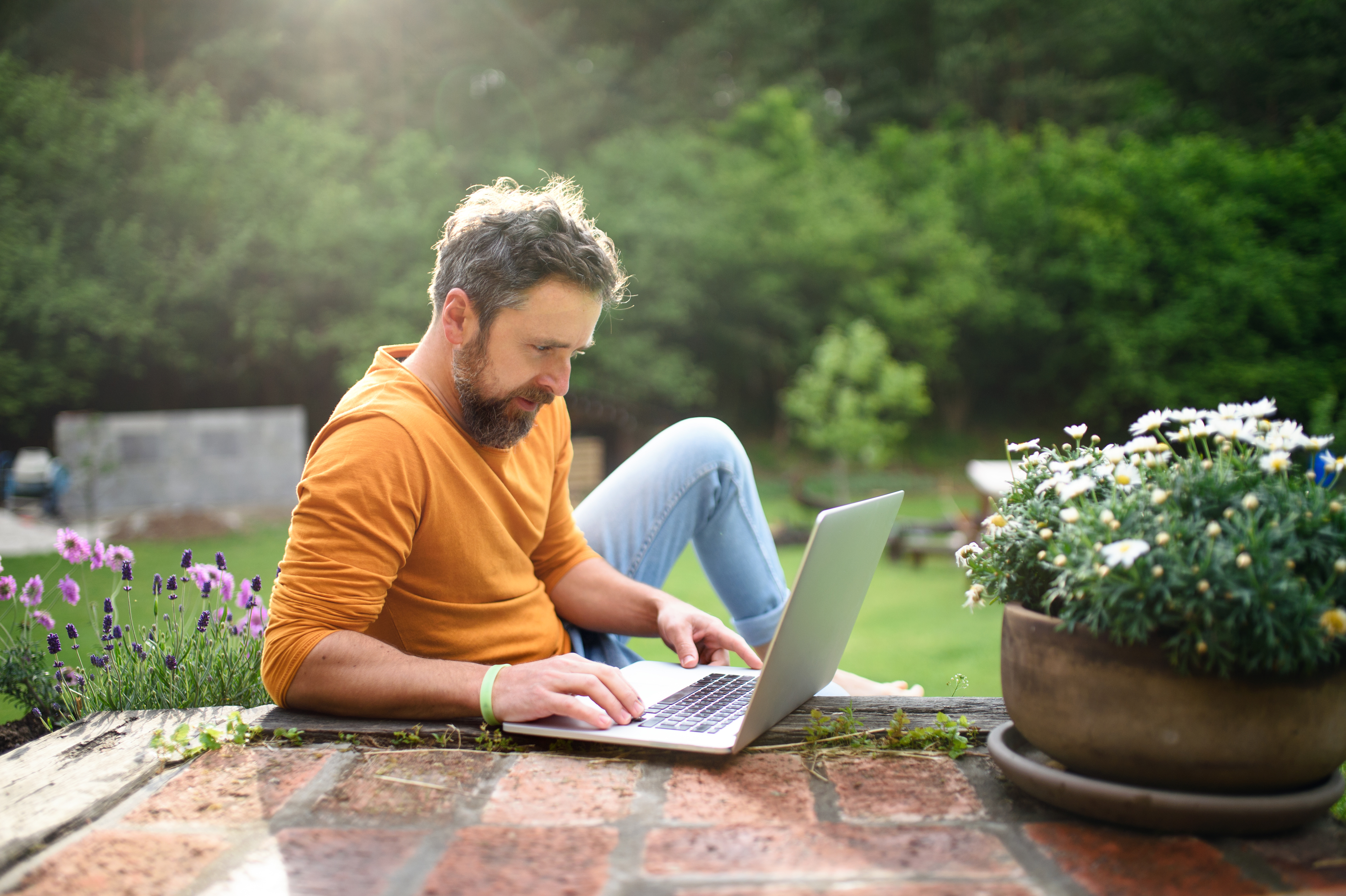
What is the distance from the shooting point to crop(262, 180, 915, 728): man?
127cm

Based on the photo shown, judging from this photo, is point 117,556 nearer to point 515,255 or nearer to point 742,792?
point 515,255

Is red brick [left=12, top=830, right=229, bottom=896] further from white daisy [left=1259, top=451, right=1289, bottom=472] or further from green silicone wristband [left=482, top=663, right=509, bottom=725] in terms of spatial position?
white daisy [left=1259, top=451, right=1289, bottom=472]

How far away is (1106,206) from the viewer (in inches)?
641

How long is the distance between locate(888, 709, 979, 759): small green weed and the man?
333mm

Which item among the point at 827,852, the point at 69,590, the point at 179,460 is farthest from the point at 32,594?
the point at 179,460

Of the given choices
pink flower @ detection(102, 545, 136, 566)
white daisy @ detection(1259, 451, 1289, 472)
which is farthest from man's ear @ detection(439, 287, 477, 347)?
white daisy @ detection(1259, 451, 1289, 472)

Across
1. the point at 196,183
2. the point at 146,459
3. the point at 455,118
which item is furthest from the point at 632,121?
the point at 146,459

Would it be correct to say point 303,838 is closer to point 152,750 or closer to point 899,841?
point 152,750

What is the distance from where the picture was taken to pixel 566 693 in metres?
1.21

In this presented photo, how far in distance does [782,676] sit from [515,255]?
0.78m

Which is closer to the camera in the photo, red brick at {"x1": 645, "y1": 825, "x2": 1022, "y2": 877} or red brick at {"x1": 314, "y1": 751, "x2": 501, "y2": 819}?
red brick at {"x1": 645, "y1": 825, "x2": 1022, "y2": 877}

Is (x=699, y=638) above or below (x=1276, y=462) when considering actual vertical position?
below

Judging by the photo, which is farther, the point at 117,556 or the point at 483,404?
the point at 117,556

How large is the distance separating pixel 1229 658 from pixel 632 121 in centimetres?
1541
